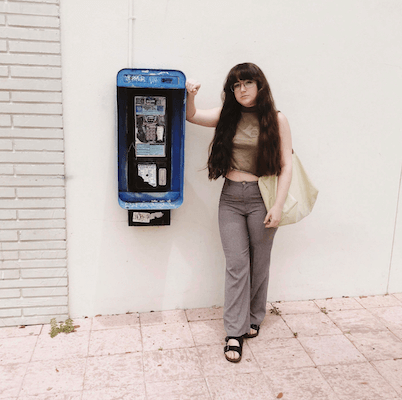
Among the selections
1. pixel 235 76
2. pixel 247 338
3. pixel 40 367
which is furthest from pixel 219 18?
pixel 40 367

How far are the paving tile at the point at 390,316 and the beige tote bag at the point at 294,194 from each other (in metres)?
1.16

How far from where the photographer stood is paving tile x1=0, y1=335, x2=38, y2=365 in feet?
9.11

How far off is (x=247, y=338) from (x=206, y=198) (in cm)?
102

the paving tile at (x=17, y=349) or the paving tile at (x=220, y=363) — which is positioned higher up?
the paving tile at (x=220, y=363)

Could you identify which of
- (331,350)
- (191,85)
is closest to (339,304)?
(331,350)

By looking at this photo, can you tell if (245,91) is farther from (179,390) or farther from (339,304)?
(339,304)

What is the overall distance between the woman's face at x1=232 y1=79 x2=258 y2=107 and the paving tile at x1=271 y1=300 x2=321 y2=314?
166cm

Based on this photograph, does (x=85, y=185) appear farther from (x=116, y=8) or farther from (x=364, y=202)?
(x=364, y=202)

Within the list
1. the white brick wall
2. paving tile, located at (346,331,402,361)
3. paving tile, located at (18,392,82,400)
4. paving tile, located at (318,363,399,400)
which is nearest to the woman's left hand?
paving tile, located at (318,363,399,400)

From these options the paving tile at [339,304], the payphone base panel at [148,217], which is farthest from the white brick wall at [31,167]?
the paving tile at [339,304]

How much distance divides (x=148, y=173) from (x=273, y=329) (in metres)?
Result: 1.42

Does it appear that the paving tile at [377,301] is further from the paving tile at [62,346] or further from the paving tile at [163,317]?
the paving tile at [62,346]

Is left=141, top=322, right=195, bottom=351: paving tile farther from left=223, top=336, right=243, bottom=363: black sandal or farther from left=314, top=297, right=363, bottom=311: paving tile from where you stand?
left=314, top=297, right=363, bottom=311: paving tile

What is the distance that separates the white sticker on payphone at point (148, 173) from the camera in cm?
295
